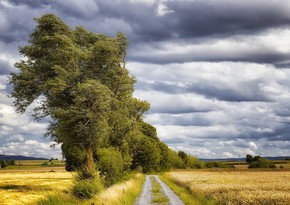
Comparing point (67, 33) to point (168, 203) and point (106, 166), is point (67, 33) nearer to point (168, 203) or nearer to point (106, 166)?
point (106, 166)

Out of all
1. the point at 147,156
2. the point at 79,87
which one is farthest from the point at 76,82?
the point at 147,156

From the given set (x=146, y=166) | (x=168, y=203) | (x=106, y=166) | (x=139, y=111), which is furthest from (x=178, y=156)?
(x=168, y=203)

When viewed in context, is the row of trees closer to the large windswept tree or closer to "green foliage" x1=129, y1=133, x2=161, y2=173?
the large windswept tree

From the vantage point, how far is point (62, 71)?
141 feet

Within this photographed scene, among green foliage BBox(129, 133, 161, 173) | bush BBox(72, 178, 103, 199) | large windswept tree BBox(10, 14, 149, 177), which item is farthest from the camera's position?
green foliage BBox(129, 133, 161, 173)

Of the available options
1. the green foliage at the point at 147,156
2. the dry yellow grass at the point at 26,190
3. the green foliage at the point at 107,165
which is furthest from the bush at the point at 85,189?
the green foliage at the point at 147,156

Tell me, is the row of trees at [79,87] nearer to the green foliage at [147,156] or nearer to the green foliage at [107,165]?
the green foliage at [107,165]

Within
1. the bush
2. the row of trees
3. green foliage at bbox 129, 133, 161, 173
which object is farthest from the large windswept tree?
green foliage at bbox 129, 133, 161, 173

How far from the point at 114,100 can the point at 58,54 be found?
806 cm

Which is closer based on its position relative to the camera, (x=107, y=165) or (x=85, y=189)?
(x=85, y=189)

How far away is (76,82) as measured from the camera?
43938 millimetres

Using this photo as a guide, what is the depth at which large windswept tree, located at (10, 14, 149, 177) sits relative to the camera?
41.9 meters

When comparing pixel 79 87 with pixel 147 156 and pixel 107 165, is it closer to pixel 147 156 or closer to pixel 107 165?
pixel 107 165

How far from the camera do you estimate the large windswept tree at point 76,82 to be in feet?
137
